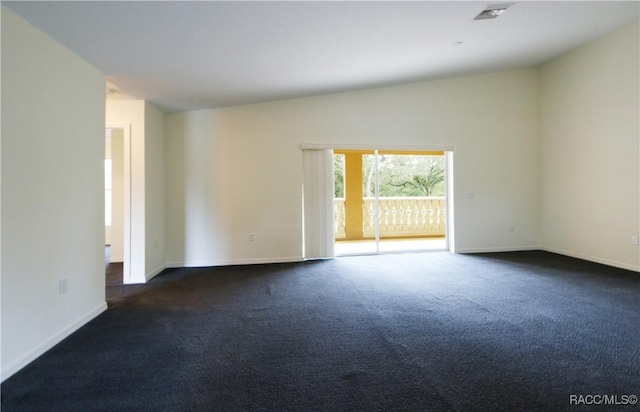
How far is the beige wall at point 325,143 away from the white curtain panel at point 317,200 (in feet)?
0.48

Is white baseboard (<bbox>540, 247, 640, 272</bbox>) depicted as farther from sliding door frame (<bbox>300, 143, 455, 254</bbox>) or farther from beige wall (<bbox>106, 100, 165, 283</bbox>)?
beige wall (<bbox>106, 100, 165, 283</bbox>)

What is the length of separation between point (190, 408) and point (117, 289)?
2508mm

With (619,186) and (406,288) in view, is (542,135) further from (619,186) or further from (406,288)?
(406,288)

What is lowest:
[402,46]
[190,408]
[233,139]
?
[190,408]

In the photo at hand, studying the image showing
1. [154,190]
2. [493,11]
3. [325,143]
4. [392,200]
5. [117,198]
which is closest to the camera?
[493,11]

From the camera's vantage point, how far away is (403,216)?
20.7 feet

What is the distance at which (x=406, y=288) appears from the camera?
3168 mm

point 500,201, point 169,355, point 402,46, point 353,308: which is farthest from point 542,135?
point 169,355

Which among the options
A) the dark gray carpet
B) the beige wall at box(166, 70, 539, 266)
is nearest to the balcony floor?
the beige wall at box(166, 70, 539, 266)

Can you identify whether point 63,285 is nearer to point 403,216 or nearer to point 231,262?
point 231,262

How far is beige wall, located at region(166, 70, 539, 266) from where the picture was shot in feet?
13.9

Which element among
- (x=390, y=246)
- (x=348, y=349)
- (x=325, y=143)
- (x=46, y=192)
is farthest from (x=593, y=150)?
(x=46, y=192)

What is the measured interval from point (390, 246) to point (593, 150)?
337 cm

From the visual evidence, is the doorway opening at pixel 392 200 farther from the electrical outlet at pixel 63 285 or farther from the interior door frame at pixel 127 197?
the electrical outlet at pixel 63 285
